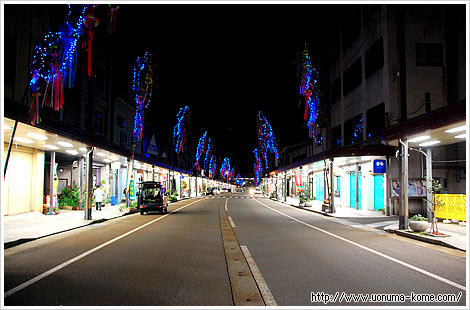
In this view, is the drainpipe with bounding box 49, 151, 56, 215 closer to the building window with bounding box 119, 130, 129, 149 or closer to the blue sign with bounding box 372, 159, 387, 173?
the blue sign with bounding box 372, 159, 387, 173

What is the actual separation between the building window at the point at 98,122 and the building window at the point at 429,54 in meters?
30.9

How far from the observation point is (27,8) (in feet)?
82.3

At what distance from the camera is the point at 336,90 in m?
44.2

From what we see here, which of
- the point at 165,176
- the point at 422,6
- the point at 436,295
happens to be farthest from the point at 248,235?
the point at 165,176

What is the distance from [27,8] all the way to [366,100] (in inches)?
1063

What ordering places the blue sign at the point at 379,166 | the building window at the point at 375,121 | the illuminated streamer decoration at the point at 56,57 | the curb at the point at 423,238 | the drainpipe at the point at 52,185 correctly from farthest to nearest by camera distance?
the building window at the point at 375,121 < the blue sign at the point at 379,166 < the drainpipe at the point at 52,185 < the illuminated streamer decoration at the point at 56,57 < the curb at the point at 423,238

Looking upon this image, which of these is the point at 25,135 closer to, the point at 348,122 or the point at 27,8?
the point at 27,8

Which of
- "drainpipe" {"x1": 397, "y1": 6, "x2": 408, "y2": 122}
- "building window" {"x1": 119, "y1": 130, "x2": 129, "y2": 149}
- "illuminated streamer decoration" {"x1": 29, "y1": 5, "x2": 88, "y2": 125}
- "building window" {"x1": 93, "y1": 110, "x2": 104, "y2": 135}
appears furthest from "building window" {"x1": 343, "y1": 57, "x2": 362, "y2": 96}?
"building window" {"x1": 119, "y1": 130, "x2": 129, "y2": 149}

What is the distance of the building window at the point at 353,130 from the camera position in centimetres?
3606

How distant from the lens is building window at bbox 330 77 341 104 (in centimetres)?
4307

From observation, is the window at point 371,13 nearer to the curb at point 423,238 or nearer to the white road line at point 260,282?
the curb at point 423,238

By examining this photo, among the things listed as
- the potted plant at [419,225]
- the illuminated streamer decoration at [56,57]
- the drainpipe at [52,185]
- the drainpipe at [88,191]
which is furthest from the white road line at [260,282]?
the drainpipe at [52,185]

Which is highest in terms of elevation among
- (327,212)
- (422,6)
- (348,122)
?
(422,6)

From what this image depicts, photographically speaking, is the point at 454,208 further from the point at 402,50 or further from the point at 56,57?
the point at 56,57
